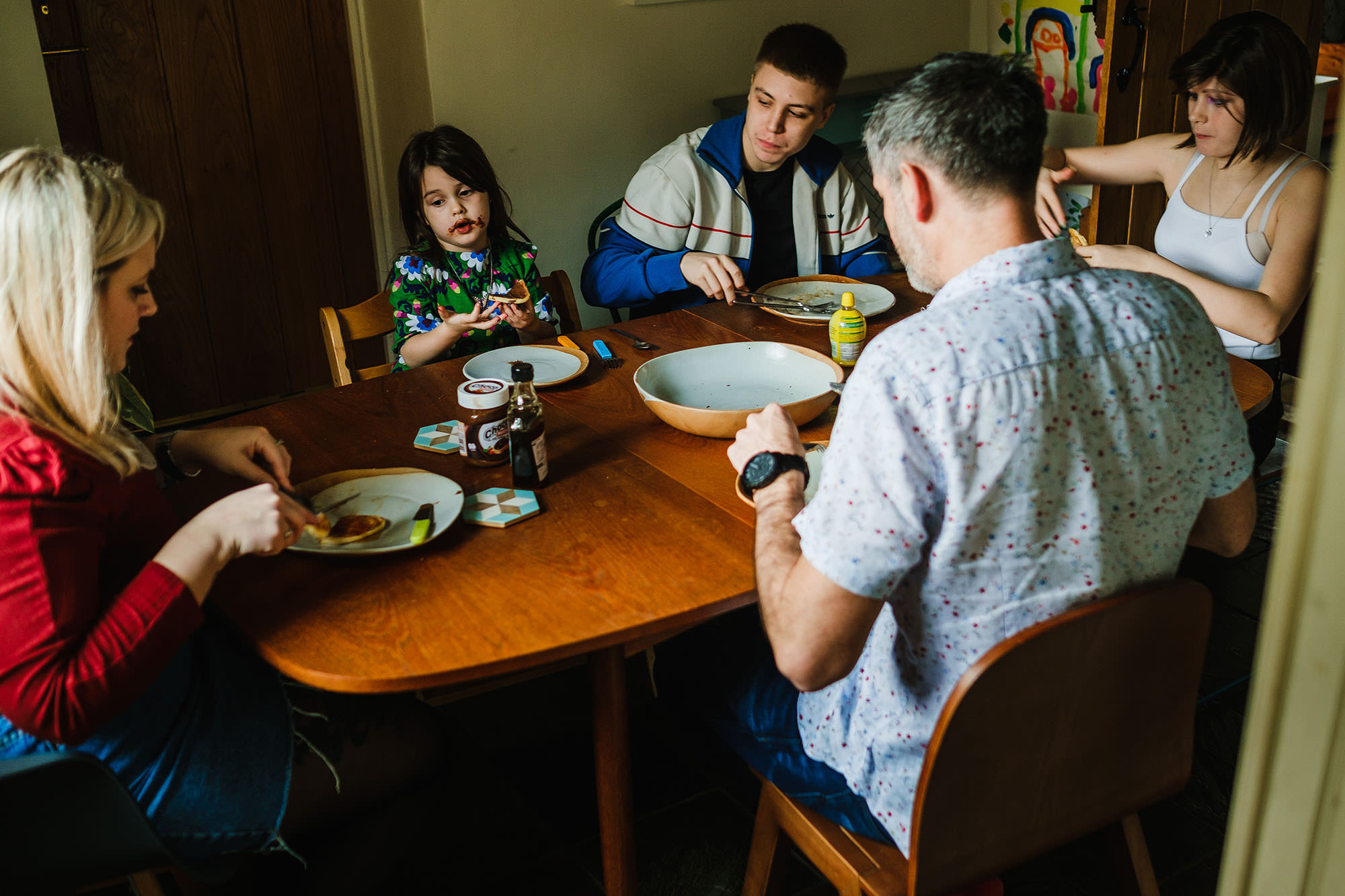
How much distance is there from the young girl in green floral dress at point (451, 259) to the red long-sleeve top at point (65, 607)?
1159 mm

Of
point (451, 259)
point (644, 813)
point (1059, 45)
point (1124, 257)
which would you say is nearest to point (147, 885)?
point (644, 813)

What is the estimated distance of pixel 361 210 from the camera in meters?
→ 3.57

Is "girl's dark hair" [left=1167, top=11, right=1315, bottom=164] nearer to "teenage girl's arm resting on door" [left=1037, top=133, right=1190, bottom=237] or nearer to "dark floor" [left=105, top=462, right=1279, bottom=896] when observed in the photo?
"teenage girl's arm resting on door" [left=1037, top=133, right=1190, bottom=237]

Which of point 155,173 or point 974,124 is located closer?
point 974,124

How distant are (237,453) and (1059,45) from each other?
10.9ft

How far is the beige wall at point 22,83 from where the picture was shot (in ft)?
9.36

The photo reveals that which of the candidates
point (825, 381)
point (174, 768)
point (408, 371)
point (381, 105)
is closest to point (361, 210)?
point (381, 105)

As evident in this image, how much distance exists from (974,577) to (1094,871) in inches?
41.0

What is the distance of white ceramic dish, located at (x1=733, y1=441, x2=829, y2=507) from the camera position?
143 cm

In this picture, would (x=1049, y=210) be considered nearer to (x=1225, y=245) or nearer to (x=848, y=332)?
(x=1225, y=245)

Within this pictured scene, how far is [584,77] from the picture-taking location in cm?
334

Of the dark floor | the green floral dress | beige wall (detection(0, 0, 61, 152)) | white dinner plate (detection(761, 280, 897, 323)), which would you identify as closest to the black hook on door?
white dinner plate (detection(761, 280, 897, 323))

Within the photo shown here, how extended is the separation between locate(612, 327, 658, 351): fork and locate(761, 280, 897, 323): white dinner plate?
299mm

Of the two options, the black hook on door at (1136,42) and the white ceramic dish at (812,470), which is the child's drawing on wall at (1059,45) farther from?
the white ceramic dish at (812,470)
